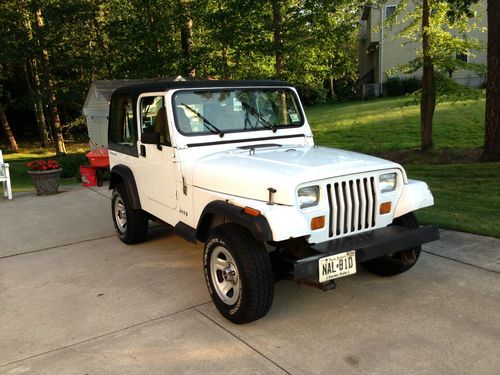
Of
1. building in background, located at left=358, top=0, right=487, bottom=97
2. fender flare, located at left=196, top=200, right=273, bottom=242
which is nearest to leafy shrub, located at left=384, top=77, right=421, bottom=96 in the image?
building in background, located at left=358, top=0, right=487, bottom=97

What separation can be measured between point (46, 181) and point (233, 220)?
23.9 ft

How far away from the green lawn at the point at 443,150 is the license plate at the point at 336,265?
2.70 metres

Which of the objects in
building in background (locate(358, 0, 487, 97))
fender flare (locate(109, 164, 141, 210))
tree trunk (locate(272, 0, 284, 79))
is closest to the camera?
fender flare (locate(109, 164, 141, 210))

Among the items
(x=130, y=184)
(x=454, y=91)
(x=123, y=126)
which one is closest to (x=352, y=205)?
(x=130, y=184)

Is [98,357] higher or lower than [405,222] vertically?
lower

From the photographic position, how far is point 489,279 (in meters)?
4.07

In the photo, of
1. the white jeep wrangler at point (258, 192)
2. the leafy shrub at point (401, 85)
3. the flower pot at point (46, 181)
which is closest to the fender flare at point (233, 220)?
the white jeep wrangler at point (258, 192)

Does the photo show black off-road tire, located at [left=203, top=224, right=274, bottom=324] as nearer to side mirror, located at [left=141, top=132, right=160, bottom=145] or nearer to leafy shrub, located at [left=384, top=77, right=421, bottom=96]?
side mirror, located at [left=141, top=132, right=160, bottom=145]

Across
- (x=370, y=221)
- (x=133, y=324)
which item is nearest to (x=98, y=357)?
(x=133, y=324)

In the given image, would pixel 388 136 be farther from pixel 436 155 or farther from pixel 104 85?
pixel 104 85

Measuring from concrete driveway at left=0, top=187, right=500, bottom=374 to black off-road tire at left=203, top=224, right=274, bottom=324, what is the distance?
162 mm

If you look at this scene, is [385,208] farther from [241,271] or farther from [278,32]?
[278,32]

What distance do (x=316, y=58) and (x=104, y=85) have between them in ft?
24.7

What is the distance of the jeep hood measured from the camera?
3291mm
